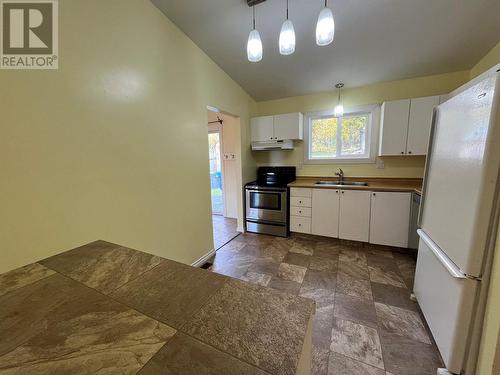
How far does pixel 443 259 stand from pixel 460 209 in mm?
341

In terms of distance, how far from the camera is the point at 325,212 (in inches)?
118

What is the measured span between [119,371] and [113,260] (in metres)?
0.60

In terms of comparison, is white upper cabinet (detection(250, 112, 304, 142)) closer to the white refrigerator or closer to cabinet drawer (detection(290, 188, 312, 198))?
cabinet drawer (detection(290, 188, 312, 198))

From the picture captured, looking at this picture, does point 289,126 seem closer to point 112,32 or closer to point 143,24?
point 143,24

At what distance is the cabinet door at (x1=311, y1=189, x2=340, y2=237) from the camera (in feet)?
9.64

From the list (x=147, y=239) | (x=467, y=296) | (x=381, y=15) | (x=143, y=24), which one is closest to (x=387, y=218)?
(x=467, y=296)

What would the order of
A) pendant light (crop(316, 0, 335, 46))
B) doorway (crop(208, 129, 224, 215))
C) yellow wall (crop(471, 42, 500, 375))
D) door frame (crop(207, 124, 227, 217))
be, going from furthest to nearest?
doorway (crop(208, 129, 224, 215))
door frame (crop(207, 124, 227, 217))
pendant light (crop(316, 0, 335, 46))
yellow wall (crop(471, 42, 500, 375))

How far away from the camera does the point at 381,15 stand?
1.82 metres

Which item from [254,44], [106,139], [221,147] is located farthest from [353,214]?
[106,139]

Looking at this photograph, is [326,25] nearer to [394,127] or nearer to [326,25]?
[326,25]

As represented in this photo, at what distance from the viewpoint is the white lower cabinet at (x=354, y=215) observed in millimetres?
2762

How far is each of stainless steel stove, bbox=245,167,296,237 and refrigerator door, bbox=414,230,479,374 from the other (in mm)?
1873

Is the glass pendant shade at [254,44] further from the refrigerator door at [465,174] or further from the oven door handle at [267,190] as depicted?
the oven door handle at [267,190]

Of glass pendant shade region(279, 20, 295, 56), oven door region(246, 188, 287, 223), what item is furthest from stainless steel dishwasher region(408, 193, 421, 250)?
glass pendant shade region(279, 20, 295, 56)
